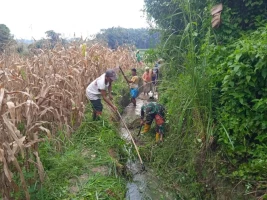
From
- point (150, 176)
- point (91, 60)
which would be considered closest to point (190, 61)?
point (150, 176)

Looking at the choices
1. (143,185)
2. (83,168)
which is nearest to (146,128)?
(143,185)

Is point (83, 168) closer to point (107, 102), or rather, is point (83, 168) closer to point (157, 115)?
point (107, 102)

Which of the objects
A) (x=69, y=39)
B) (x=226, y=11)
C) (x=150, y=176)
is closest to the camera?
(x=150, y=176)

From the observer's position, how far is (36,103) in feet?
11.0

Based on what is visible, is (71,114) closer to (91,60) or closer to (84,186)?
(84,186)

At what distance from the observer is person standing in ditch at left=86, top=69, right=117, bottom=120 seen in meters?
5.02

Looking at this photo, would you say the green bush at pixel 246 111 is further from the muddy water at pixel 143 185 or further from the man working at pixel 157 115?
the man working at pixel 157 115

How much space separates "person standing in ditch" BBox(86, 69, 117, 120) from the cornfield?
226 millimetres

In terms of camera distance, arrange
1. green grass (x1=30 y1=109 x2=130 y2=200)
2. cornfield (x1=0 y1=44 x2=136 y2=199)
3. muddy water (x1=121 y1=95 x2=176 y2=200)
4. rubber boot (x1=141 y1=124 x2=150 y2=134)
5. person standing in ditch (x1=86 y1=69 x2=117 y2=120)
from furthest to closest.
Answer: rubber boot (x1=141 y1=124 x2=150 y2=134) → person standing in ditch (x1=86 y1=69 x2=117 y2=120) → muddy water (x1=121 y1=95 x2=176 y2=200) → green grass (x1=30 y1=109 x2=130 y2=200) → cornfield (x1=0 y1=44 x2=136 y2=199)

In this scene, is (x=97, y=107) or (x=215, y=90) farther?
(x=97, y=107)

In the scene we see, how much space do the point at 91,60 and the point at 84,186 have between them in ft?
13.9

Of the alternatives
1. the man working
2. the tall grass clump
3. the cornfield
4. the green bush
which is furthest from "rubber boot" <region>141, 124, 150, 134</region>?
the green bush

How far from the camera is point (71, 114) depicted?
4.52 meters

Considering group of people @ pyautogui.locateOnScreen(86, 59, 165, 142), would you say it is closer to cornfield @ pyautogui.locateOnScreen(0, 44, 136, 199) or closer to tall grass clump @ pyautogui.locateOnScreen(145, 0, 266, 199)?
cornfield @ pyautogui.locateOnScreen(0, 44, 136, 199)
